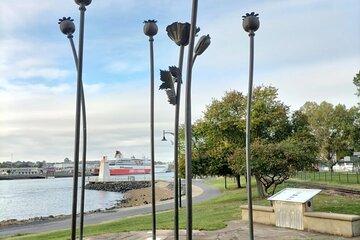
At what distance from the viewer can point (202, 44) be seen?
6461mm

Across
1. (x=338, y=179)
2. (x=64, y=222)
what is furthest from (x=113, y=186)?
(x=64, y=222)

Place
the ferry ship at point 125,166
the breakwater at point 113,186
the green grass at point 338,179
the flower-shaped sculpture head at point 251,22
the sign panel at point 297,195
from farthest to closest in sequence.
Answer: the ferry ship at point 125,166 → the breakwater at point 113,186 → the green grass at point 338,179 → the sign panel at point 297,195 → the flower-shaped sculpture head at point 251,22

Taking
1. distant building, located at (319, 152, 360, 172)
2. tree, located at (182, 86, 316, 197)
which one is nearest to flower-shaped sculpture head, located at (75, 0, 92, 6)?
tree, located at (182, 86, 316, 197)

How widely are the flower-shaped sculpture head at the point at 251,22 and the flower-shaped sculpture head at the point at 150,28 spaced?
1.97m

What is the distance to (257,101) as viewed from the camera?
96.7 ft

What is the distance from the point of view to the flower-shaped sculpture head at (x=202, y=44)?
6.43 meters

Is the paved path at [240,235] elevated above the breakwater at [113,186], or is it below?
above

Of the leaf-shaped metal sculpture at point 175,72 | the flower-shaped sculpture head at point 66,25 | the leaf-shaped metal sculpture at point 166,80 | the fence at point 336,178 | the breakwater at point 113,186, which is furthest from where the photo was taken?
the breakwater at point 113,186

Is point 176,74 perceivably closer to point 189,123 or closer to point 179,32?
point 179,32

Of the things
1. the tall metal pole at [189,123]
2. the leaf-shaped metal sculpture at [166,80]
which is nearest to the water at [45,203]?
the leaf-shaped metal sculpture at [166,80]

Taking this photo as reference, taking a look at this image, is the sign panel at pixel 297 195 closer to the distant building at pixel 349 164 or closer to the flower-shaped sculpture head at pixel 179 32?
the flower-shaped sculpture head at pixel 179 32

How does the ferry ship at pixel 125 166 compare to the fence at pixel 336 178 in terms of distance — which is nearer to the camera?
the fence at pixel 336 178

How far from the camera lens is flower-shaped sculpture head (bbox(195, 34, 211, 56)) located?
6.43 meters

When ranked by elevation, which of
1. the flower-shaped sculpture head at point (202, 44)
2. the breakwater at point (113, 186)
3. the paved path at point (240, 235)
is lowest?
the breakwater at point (113, 186)
